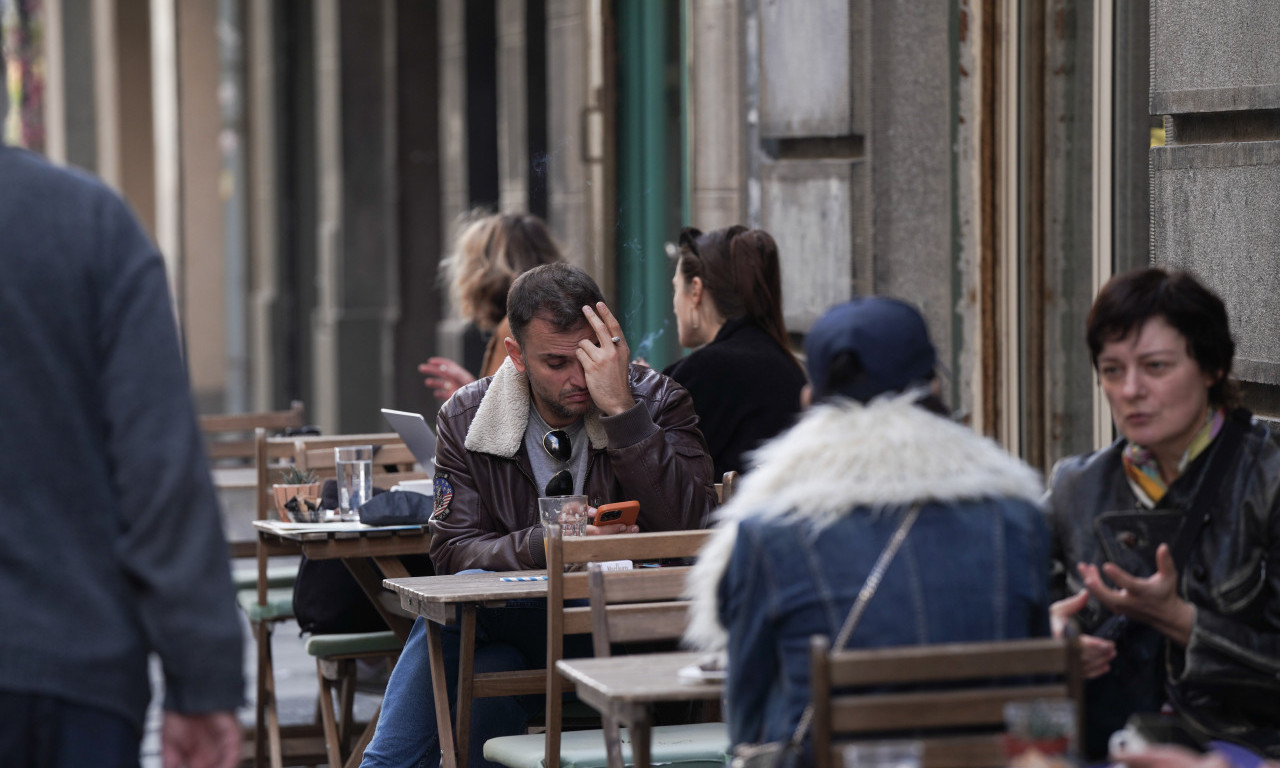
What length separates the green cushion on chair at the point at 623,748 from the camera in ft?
14.3

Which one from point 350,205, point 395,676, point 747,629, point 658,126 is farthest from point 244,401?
point 747,629

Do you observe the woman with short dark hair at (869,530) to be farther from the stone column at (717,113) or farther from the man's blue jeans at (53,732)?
the stone column at (717,113)

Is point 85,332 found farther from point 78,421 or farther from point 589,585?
point 589,585

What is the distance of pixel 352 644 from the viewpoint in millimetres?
6305

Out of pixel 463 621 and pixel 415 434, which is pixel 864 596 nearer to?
pixel 463 621

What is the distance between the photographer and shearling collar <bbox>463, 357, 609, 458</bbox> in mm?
5168

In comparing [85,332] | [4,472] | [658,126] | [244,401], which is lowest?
[244,401]

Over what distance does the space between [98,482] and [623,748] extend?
7.04 ft

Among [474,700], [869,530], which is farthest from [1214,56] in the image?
[474,700]

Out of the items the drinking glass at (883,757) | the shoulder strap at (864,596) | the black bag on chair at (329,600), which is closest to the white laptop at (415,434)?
the black bag on chair at (329,600)

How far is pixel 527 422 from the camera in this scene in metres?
5.26

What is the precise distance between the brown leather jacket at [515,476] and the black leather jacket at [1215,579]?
1.71 meters

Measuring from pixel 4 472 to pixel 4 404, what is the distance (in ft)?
0.32

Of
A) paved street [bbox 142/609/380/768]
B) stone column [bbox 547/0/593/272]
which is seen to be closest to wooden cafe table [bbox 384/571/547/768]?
paved street [bbox 142/609/380/768]
